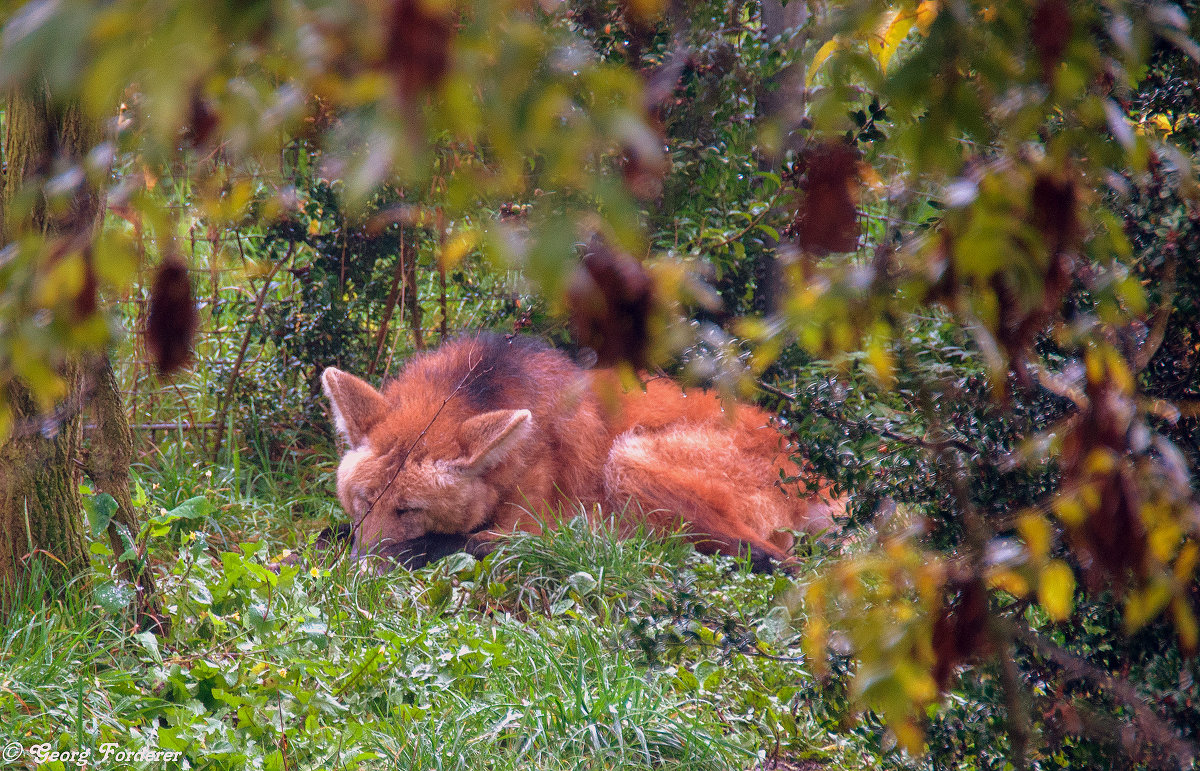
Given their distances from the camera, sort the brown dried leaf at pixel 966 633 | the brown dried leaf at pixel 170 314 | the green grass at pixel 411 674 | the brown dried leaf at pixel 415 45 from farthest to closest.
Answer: the green grass at pixel 411 674 < the brown dried leaf at pixel 966 633 < the brown dried leaf at pixel 170 314 < the brown dried leaf at pixel 415 45

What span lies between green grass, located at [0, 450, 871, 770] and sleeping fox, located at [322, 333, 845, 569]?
814 mm

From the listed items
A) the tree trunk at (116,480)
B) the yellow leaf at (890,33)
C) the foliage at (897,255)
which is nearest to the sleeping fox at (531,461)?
the tree trunk at (116,480)

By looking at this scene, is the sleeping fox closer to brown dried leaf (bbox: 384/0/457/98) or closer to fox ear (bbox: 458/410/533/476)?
fox ear (bbox: 458/410/533/476)

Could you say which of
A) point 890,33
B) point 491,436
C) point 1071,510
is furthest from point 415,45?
point 491,436

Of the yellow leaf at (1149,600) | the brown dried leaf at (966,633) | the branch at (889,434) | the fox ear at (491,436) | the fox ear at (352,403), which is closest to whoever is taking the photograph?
the yellow leaf at (1149,600)

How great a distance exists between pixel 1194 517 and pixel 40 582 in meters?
3.66

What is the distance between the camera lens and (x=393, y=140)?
765 mm

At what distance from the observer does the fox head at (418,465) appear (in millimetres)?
5164

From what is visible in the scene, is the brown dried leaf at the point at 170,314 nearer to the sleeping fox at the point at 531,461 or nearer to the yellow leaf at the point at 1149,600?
the yellow leaf at the point at 1149,600

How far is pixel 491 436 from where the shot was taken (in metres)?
5.15

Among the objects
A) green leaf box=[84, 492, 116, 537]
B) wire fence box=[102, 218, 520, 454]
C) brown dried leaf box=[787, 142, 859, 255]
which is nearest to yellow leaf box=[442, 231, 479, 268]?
brown dried leaf box=[787, 142, 859, 255]

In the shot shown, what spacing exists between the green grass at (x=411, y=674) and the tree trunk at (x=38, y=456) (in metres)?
0.17

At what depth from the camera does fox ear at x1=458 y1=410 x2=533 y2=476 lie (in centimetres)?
514

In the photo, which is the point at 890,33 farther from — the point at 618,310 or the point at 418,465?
the point at 418,465
